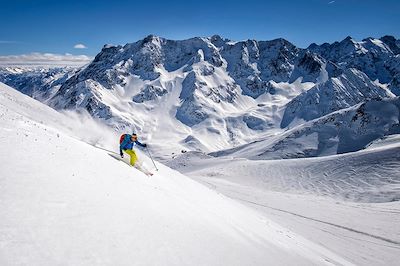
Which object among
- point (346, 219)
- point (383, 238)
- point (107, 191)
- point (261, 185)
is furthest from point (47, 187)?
point (261, 185)

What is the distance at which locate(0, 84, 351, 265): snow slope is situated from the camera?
7.25m

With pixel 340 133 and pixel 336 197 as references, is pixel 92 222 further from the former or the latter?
pixel 340 133

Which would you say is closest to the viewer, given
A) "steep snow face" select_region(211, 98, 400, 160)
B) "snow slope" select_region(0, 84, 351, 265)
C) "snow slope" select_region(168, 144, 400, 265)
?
"snow slope" select_region(0, 84, 351, 265)

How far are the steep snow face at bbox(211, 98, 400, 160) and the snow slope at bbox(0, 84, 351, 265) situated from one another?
4822 inches

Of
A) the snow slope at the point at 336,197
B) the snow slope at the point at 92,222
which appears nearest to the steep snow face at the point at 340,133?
the snow slope at the point at 336,197

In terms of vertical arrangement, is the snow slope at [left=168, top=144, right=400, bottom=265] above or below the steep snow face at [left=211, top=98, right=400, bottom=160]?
below

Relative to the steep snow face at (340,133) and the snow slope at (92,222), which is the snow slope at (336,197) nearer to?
the snow slope at (92,222)

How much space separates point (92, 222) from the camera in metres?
8.70

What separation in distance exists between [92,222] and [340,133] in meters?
154

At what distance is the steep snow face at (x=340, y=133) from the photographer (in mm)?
139125

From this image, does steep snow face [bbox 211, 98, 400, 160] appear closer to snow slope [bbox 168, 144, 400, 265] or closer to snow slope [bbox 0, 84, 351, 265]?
snow slope [bbox 168, 144, 400, 265]

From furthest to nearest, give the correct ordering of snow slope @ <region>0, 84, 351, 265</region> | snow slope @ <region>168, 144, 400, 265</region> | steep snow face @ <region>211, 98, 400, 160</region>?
steep snow face @ <region>211, 98, 400, 160</region>
snow slope @ <region>168, 144, 400, 265</region>
snow slope @ <region>0, 84, 351, 265</region>

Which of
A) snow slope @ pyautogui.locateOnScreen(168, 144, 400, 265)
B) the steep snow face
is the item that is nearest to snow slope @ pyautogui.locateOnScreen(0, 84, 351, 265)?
snow slope @ pyautogui.locateOnScreen(168, 144, 400, 265)

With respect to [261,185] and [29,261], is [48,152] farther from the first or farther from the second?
[261,185]
